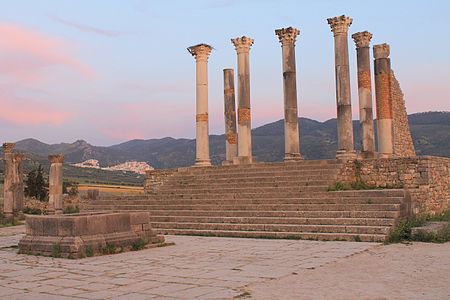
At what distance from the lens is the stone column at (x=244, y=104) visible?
2348 cm

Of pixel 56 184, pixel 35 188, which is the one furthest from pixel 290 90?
pixel 35 188

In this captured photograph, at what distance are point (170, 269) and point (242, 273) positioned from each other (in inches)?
55.1

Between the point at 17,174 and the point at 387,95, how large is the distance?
680 inches

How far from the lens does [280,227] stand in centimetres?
1441

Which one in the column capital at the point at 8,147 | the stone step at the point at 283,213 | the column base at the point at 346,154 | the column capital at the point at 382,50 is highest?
the column capital at the point at 382,50

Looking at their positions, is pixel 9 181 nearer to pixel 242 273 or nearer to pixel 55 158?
pixel 55 158

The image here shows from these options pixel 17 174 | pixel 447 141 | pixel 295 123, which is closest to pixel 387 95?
pixel 295 123

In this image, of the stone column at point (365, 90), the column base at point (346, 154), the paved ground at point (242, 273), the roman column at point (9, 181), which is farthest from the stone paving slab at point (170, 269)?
the roman column at point (9, 181)

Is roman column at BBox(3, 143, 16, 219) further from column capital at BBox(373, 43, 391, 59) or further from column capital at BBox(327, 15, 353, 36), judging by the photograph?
column capital at BBox(373, 43, 391, 59)

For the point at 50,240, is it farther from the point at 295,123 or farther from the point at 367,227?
the point at 295,123

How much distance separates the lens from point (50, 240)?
11.3 metres

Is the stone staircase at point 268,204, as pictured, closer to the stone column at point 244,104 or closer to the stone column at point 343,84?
the stone column at point 343,84

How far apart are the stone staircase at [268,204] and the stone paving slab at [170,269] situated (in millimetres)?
1207

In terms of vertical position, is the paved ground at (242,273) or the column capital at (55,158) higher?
the column capital at (55,158)
